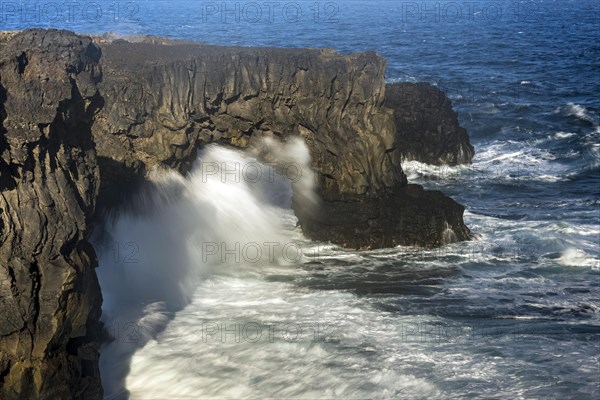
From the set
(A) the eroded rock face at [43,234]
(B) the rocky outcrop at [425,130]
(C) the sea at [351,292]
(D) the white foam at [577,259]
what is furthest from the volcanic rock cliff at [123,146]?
(B) the rocky outcrop at [425,130]

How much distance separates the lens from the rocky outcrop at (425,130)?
26.0 metres

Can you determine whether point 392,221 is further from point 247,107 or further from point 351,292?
point 247,107

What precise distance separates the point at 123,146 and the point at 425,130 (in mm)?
12639

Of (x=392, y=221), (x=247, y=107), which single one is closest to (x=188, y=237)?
(x=247, y=107)

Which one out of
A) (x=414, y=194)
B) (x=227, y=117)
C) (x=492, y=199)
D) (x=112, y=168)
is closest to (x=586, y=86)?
(x=492, y=199)

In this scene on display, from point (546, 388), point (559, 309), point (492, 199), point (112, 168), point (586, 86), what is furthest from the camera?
point (586, 86)

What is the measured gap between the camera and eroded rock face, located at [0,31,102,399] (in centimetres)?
958

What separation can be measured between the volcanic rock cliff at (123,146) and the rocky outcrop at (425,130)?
7.16 meters

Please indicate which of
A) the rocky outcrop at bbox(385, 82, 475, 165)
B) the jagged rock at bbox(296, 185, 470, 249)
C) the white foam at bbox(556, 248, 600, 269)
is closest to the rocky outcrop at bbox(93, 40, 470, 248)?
the jagged rock at bbox(296, 185, 470, 249)

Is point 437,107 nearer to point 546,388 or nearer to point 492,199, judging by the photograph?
point 492,199

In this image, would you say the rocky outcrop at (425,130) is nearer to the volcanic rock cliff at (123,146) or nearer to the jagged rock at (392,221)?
the volcanic rock cliff at (123,146)

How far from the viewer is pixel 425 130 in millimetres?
26391

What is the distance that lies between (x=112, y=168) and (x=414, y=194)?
6.70 meters

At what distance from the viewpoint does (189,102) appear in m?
16.8
